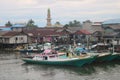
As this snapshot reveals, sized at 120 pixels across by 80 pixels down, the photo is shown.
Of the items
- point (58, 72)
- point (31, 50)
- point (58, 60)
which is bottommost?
point (58, 72)

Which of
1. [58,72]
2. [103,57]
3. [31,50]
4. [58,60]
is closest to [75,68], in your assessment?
[58,60]

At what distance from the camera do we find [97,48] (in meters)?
50.2

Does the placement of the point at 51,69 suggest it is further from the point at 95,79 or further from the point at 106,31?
the point at 106,31

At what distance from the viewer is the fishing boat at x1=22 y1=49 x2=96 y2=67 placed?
3469 centimetres

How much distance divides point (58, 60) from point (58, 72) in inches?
142

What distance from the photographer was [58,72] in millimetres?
32125

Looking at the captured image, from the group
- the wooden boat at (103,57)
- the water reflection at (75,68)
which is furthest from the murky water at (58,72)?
the wooden boat at (103,57)

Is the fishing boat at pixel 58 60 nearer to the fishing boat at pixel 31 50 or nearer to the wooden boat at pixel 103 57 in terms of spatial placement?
the wooden boat at pixel 103 57

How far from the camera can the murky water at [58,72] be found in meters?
29.1

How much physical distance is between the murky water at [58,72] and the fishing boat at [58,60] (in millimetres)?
639

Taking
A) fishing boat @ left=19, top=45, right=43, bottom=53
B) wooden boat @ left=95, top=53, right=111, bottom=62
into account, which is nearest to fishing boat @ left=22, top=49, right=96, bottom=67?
wooden boat @ left=95, top=53, right=111, bottom=62

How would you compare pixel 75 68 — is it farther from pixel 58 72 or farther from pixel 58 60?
pixel 58 72

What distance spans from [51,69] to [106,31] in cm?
2802

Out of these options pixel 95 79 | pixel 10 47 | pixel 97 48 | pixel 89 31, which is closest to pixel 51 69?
pixel 95 79
